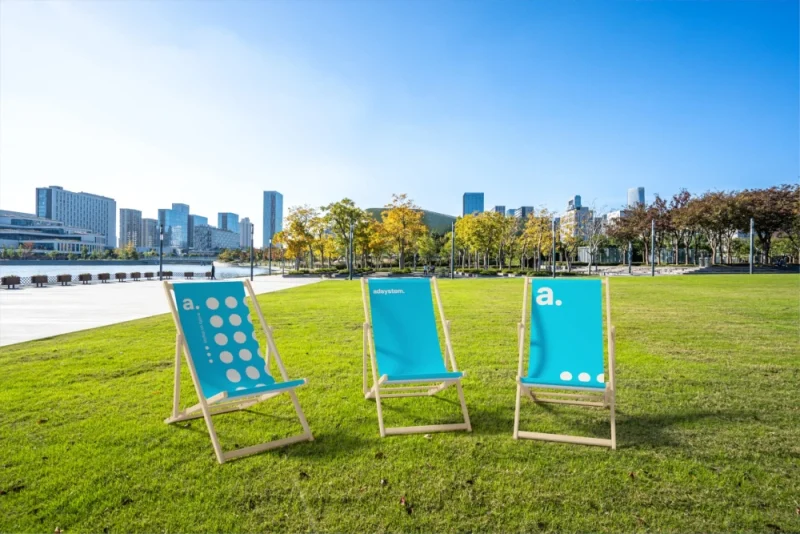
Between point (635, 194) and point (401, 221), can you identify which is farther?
point (635, 194)

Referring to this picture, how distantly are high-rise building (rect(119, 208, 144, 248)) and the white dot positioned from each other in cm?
14428

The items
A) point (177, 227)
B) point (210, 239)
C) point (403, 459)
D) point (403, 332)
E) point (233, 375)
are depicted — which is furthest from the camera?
point (177, 227)

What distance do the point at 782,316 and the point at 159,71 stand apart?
45.8 ft

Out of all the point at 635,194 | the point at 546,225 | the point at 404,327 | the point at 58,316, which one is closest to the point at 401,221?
the point at 546,225

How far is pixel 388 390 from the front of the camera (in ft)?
13.9

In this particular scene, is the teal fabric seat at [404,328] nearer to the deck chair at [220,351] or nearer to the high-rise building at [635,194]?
the deck chair at [220,351]

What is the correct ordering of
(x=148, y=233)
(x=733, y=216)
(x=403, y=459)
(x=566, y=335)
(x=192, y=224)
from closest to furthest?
(x=403, y=459) < (x=566, y=335) < (x=733, y=216) < (x=148, y=233) < (x=192, y=224)

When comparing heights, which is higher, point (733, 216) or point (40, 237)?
point (40, 237)

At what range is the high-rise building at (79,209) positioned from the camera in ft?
300

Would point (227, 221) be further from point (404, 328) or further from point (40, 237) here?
point (404, 328)

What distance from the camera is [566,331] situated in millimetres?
3625

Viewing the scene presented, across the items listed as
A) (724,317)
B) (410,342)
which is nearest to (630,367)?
(410,342)

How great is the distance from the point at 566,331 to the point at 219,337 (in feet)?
9.31

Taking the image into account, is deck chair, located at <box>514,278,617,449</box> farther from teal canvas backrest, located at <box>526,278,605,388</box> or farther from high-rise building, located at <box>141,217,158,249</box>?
high-rise building, located at <box>141,217,158,249</box>
